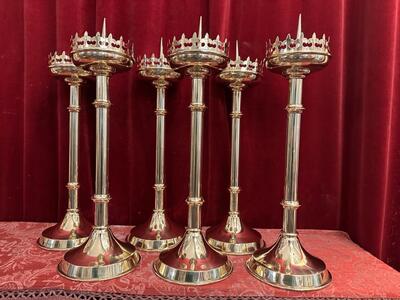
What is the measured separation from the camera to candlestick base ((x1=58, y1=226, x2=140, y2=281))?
0.74m

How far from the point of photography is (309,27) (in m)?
1.06

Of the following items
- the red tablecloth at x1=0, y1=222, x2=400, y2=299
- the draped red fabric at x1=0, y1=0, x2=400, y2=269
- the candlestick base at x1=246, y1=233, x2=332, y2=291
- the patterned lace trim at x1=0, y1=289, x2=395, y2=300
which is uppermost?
the draped red fabric at x1=0, y1=0, x2=400, y2=269

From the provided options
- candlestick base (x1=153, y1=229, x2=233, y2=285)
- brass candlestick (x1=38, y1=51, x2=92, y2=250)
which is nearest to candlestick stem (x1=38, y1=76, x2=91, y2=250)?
brass candlestick (x1=38, y1=51, x2=92, y2=250)

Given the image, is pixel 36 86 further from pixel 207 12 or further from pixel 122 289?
pixel 122 289

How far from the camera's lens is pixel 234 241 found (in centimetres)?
A: 93

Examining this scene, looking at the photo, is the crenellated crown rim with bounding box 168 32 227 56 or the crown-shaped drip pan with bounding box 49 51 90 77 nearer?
the crenellated crown rim with bounding box 168 32 227 56

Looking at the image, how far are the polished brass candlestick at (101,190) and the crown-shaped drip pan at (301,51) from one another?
36 centimetres

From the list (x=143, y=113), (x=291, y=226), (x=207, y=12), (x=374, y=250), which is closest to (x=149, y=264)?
(x=291, y=226)

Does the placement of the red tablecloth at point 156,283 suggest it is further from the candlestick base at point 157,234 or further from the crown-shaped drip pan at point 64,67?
the crown-shaped drip pan at point 64,67

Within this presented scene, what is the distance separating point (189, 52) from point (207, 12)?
45 cm

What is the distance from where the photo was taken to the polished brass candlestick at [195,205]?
0.71 meters

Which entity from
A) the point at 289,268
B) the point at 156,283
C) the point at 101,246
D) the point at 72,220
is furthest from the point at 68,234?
the point at 289,268

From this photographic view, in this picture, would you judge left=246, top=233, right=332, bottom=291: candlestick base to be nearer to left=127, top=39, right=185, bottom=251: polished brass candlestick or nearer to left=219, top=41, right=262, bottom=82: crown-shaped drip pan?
left=127, top=39, right=185, bottom=251: polished brass candlestick

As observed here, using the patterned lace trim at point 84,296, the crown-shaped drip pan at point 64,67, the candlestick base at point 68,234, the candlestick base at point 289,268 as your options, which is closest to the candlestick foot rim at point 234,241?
the candlestick base at point 289,268
